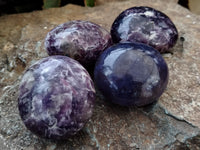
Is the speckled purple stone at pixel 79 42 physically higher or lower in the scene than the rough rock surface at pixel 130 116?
higher

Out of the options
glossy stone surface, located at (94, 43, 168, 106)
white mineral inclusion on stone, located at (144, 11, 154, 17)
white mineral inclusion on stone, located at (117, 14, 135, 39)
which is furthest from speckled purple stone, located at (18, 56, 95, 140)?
white mineral inclusion on stone, located at (144, 11, 154, 17)

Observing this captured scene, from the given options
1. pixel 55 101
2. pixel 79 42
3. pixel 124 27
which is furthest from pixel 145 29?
pixel 55 101

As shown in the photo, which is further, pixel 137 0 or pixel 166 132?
pixel 137 0

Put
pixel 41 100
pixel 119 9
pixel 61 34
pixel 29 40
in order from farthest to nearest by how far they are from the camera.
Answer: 1. pixel 119 9
2. pixel 29 40
3. pixel 61 34
4. pixel 41 100

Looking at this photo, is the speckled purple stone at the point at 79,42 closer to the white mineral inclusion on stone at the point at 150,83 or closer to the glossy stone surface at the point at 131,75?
the glossy stone surface at the point at 131,75

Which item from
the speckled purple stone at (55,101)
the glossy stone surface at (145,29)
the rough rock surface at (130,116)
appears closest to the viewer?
the speckled purple stone at (55,101)

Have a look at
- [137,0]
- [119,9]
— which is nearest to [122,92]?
[119,9]

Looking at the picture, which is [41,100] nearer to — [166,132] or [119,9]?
[166,132]

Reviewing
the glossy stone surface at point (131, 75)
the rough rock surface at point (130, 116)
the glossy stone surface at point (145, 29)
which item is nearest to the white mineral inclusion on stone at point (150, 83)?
the glossy stone surface at point (131, 75)
